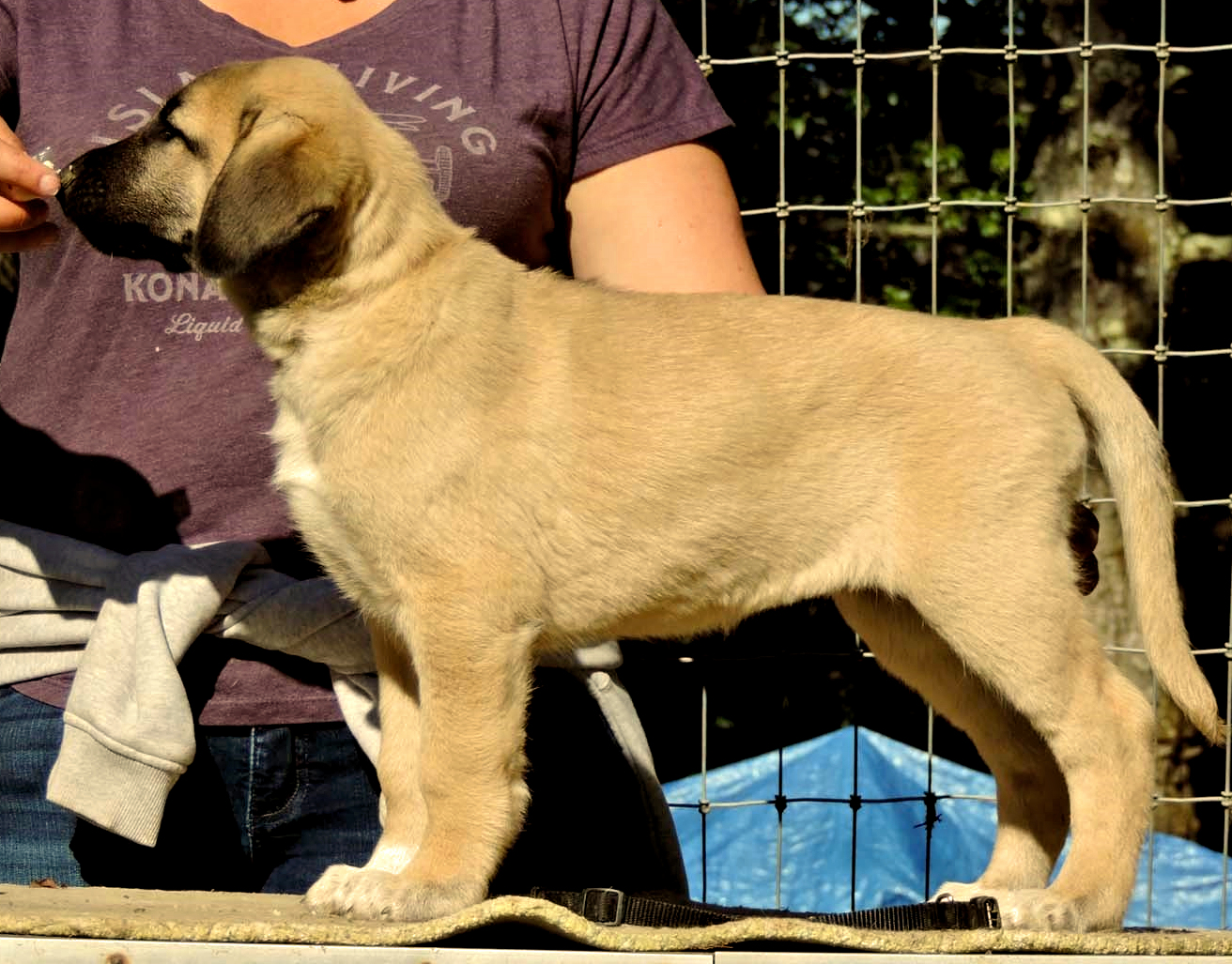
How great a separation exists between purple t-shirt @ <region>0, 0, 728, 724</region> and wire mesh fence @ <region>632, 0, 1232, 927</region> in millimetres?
4956

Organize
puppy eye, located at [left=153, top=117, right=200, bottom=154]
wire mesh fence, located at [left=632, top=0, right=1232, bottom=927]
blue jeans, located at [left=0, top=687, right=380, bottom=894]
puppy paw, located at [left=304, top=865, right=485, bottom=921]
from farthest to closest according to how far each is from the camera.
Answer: wire mesh fence, located at [left=632, top=0, right=1232, bottom=927], blue jeans, located at [left=0, top=687, right=380, bottom=894], puppy eye, located at [left=153, top=117, right=200, bottom=154], puppy paw, located at [left=304, top=865, right=485, bottom=921]

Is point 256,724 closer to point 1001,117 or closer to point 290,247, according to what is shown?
point 290,247

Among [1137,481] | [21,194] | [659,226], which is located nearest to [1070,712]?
[1137,481]

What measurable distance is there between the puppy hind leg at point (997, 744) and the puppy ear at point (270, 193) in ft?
4.90

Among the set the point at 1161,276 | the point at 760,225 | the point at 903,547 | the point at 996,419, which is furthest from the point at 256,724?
the point at 760,225

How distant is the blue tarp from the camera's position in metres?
7.24

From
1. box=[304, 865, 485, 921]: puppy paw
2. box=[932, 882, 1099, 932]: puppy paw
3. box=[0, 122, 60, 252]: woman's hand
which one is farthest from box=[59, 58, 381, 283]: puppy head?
box=[932, 882, 1099, 932]: puppy paw

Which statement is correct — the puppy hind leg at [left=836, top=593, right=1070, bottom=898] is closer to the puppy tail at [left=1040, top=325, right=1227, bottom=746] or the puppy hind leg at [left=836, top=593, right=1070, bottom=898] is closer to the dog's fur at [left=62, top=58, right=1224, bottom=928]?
the dog's fur at [left=62, top=58, right=1224, bottom=928]

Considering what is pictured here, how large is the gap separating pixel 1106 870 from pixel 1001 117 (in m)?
7.50

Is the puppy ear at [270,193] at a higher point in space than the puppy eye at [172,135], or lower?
lower

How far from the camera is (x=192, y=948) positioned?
2713mm

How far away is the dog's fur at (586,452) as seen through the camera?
10.7 ft

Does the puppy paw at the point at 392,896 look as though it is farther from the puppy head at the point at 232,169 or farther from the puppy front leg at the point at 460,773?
the puppy head at the point at 232,169

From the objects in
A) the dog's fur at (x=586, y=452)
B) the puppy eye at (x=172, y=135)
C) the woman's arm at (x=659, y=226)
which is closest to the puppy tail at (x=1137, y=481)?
the dog's fur at (x=586, y=452)
